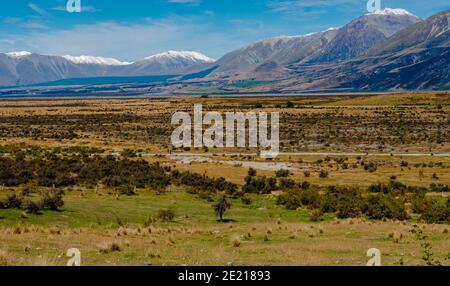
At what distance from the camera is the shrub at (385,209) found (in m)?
31.0

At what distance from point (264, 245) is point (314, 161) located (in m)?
40.6

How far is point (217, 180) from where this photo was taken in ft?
150

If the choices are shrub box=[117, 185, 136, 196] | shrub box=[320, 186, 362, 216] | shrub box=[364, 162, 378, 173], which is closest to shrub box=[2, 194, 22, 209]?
shrub box=[117, 185, 136, 196]

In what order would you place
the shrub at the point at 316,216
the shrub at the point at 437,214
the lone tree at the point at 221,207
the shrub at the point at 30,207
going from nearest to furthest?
the shrub at the point at 30,207, the shrub at the point at 437,214, the lone tree at the point at 221,207, the shrub at the point at 316,216

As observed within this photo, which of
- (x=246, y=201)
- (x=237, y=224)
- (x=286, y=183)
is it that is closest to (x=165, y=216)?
(x=237, y=224)

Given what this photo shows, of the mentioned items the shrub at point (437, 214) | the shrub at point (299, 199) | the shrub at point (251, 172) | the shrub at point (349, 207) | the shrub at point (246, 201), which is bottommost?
the shrub at point (251, 172)

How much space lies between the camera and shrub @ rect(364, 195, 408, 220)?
3097cm

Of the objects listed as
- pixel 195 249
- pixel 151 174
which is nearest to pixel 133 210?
pixel 195 249

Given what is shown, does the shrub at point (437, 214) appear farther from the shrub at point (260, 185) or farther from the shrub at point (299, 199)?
the shrub at point (260, 185)

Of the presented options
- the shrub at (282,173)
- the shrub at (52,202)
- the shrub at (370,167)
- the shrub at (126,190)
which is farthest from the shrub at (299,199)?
the shrub at (370,167)

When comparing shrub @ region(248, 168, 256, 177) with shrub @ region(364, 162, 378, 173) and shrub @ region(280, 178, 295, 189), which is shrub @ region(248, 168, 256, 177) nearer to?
shrub @ region(280, 178, 295, 189)

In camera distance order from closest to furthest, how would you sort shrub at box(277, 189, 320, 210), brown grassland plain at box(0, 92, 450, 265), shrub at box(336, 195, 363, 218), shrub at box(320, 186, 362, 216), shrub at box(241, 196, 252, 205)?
brown grassland plain at box(0, 92, 450, 265) → shrub at box(336, 195, 363, 218) → shrub at box(320, 186, 362, 216) → shrub at box(277, 189, 320, 210) → shrub at box(241, 196, 252, 205)

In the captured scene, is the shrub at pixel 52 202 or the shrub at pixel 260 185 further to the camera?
the shrub at pixel 260 185
